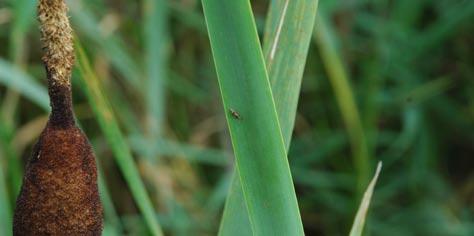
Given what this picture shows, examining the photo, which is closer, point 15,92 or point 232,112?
point 232,112

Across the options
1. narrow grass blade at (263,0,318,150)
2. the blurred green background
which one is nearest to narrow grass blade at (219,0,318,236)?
narrow grass blade at (263,0,318,150)

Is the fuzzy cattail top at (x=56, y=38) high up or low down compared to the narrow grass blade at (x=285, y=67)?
up

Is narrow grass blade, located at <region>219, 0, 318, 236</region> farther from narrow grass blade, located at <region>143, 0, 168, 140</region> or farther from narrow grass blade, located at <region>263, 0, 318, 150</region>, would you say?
narrow grass blade, located at <region>143, 0, 168, 140</region>

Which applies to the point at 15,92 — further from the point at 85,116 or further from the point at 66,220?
the point at 66,220

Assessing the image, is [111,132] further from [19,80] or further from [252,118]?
[19,80]

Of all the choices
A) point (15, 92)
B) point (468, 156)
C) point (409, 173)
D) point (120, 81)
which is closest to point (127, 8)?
point (120, 81)

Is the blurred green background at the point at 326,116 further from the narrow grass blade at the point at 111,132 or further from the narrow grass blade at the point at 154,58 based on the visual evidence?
the narrow grass blade at the point at 111,132

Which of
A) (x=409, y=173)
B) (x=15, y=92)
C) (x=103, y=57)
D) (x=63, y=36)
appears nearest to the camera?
(x=63, y=36)

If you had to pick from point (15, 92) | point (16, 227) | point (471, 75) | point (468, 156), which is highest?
point (16, 227)

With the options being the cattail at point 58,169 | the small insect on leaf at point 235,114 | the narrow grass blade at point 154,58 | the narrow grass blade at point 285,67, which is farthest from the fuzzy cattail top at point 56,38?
the narrow grass blade at point 154,58
